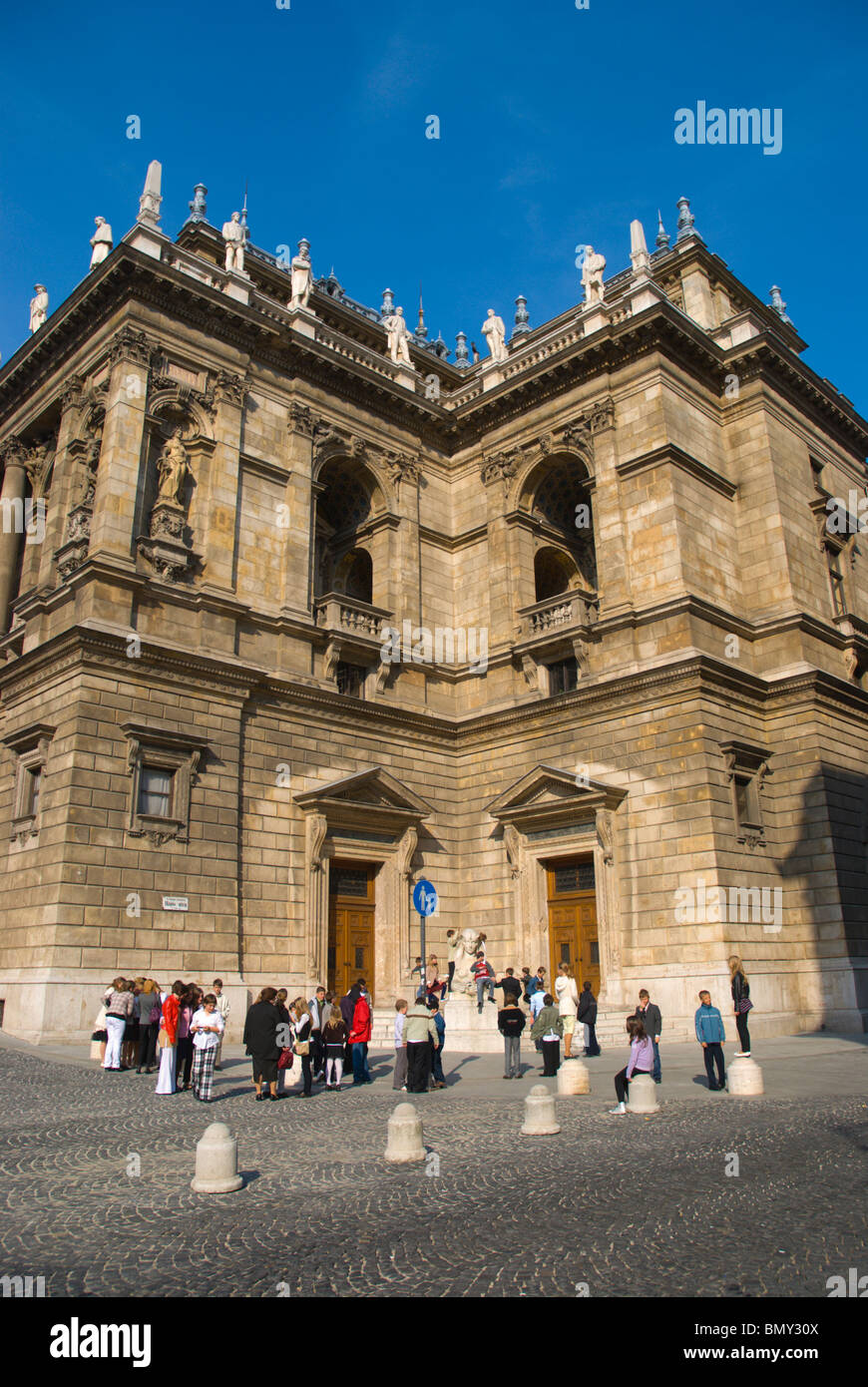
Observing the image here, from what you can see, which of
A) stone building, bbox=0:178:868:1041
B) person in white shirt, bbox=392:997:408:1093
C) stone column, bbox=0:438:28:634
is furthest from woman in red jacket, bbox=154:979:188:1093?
stone column, bbox=0:438:28:634

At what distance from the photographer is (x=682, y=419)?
29203mm

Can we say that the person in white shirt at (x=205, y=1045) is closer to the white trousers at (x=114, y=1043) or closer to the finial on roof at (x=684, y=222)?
the white trousers at (x=114, y=1043)

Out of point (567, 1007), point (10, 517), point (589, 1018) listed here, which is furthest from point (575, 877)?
point (10, 517)

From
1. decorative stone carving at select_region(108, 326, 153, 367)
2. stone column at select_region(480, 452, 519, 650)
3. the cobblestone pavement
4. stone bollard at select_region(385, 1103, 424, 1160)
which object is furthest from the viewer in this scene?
stone column at select_region(480, 452, 519, 650)

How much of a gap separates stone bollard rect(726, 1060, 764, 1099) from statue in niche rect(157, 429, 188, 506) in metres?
18.7

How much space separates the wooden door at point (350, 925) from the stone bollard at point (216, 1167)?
17.9 m

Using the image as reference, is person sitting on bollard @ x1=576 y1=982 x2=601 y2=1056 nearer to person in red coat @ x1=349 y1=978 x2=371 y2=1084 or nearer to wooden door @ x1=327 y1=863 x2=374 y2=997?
person in red coat @ x1=349 y1=978 x2=371 y2=1084

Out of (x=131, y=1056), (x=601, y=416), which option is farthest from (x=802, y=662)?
(x=131, y=1056)

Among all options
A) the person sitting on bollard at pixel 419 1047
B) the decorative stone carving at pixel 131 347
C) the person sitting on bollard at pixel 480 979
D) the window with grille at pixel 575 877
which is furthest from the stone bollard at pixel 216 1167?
the decorative stone carving at pixel 131 347

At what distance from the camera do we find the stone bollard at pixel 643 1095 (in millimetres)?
12859

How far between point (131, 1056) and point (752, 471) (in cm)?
2366

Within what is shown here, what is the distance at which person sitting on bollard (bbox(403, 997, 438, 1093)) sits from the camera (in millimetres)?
15586

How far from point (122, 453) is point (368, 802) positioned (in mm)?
11328

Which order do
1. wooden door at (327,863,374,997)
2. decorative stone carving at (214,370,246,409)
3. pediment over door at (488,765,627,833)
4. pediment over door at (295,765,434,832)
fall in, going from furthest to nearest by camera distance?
decorative stone carving at (214,370,246,409), wooden door at (327,863,374,997), pediment over door at (295,765,434,832), pediment over door at (488,765,627,833)
